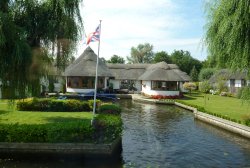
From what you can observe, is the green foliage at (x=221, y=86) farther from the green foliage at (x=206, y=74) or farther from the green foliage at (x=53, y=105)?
the green foliage at (x=53, y=105)

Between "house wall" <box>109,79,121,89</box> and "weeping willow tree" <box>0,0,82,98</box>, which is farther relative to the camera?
"house wall" <box>109,79,121,89</box>

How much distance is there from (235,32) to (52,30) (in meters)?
10.9

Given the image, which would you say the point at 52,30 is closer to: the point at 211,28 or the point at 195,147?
the point at 211,28

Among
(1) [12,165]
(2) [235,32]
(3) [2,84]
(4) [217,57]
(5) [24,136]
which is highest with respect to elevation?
(2) [235,32]

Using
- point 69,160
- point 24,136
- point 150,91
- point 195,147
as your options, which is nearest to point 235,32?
point 195,147

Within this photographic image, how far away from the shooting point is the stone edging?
17.0 meters

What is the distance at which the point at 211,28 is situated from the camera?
20.8 metres

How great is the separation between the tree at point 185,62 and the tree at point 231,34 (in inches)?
3402

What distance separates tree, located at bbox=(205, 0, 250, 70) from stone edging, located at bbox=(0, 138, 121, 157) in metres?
9.02

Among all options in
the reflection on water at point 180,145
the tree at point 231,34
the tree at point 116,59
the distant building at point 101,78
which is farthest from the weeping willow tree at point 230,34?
the tree at point 116,59

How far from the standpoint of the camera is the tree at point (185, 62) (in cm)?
10709

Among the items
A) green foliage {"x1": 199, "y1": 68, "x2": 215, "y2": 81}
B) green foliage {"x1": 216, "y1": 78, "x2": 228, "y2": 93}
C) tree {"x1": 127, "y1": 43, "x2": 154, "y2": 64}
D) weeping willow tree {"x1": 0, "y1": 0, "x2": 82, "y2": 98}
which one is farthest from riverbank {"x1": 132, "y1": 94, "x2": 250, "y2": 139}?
tree {"x1": 127, "y1": 43, "x2": 154, "y2": 64}

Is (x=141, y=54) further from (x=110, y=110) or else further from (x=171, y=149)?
(x=171, y=149)

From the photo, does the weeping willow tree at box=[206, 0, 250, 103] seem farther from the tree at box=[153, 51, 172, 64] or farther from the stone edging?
the tree at box=[153, 51, 172, 64]
